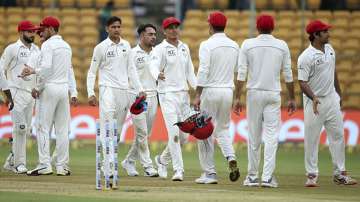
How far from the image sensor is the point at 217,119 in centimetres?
1811

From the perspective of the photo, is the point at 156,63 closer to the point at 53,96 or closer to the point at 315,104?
the point at 53,96

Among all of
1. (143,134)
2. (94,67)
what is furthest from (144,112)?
(94,67)

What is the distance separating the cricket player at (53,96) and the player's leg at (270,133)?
152 inches

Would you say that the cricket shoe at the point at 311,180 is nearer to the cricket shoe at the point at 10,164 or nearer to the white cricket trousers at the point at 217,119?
the white cricket trousers at the point at 217,119

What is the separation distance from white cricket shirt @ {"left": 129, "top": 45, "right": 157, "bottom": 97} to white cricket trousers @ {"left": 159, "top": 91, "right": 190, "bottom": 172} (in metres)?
1.41

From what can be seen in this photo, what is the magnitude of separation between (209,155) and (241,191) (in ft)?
5.84

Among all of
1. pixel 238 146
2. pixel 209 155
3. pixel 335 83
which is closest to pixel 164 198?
pixel 209 155

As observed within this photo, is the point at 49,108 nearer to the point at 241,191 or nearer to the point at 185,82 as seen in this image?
the point at 185,82

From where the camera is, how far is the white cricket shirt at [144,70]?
20.3 m

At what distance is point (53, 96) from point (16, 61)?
1632 mm

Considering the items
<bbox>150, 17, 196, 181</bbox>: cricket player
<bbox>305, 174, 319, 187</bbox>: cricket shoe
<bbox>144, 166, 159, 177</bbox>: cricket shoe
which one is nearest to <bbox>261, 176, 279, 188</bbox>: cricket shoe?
<bbox>305, 174, 319, 187</bbox>: cricket shoe

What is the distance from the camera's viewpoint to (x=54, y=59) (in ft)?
63.4

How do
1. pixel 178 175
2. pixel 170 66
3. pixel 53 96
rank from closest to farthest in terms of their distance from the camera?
pixel 178 175 → pixel 170 66 → pixel 53 96

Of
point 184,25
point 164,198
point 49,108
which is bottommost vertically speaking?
point 164,198
